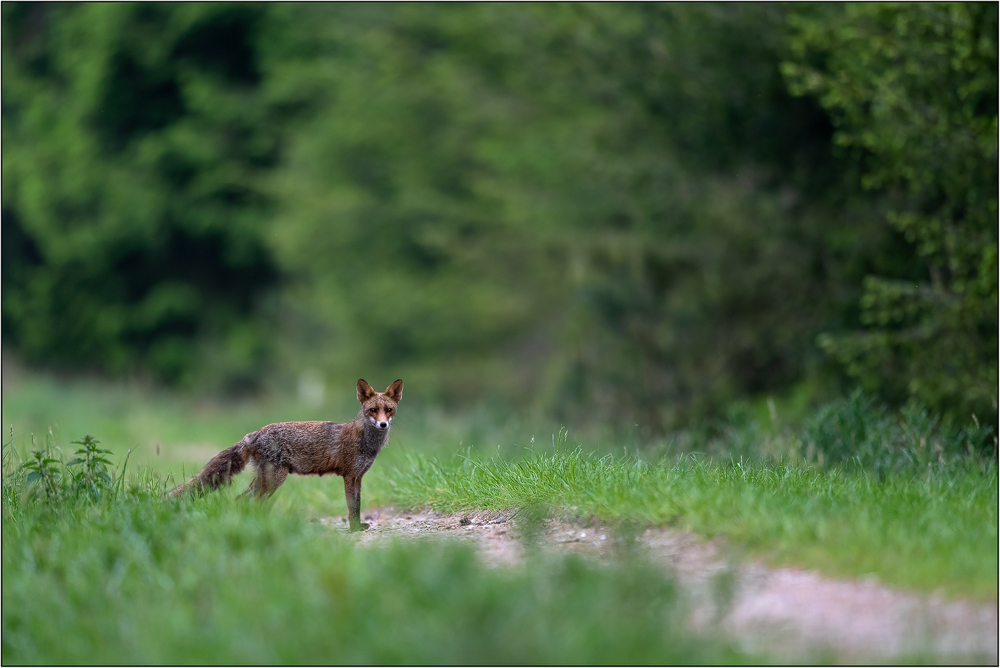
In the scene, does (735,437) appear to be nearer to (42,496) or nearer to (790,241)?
(790,241)

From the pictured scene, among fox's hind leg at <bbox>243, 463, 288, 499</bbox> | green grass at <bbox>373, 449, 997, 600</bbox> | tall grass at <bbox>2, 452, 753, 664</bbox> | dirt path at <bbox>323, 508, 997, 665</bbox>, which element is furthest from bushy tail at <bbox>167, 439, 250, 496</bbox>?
dirt path at <bbox>323, 508, 997, 665</bbox>

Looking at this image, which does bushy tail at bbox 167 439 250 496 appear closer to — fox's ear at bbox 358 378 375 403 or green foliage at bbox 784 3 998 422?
fox's ear at bbox 358 378 375 403

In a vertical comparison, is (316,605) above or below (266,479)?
below

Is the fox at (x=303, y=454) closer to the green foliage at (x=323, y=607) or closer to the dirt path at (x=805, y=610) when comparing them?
the green foliage at (x=323, y=607)

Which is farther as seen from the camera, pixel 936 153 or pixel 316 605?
pixel 936 153

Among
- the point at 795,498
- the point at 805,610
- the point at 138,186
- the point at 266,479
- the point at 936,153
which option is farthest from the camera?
the point at 138,186

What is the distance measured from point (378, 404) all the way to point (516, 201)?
37.9ft

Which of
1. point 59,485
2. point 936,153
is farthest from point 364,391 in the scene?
point 936,153

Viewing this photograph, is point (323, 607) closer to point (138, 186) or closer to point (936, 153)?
point (936, 153)

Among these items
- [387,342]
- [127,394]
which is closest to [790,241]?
[387,342]

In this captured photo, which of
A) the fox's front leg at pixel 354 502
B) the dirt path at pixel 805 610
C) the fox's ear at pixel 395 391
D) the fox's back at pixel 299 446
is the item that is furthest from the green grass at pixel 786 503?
the fox's back at pixel 299 446

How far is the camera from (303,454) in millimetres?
6492

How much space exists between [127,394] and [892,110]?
1679 centimetres

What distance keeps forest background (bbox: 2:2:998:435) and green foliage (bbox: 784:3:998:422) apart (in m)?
0.04
